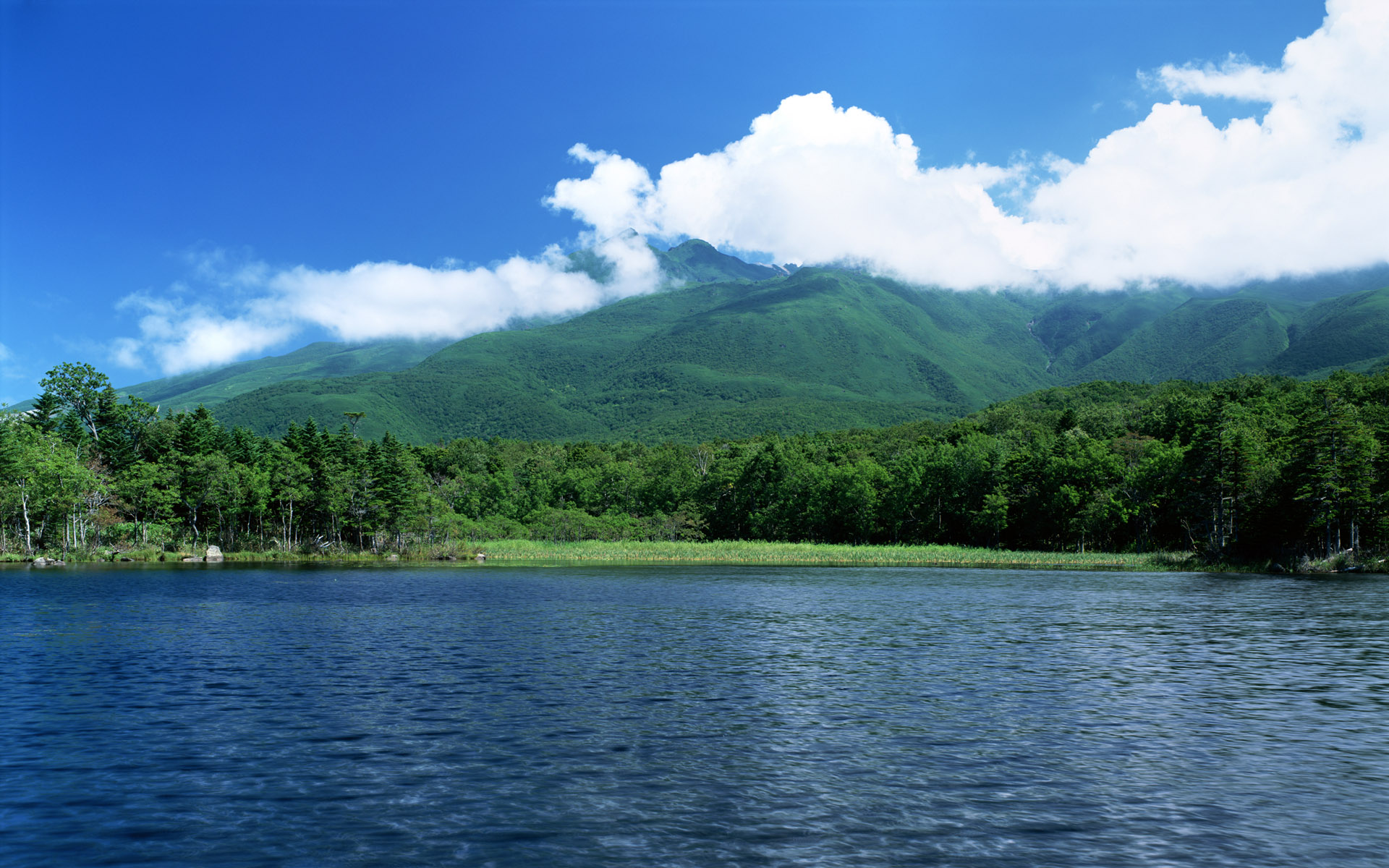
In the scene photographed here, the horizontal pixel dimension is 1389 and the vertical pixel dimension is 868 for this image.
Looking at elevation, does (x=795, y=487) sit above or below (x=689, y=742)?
above

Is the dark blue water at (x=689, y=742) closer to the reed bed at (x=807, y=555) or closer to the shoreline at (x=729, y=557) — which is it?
the shoreline at (x=729, y=557)

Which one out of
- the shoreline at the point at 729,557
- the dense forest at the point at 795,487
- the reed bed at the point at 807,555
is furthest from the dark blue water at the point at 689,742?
the reed bed at the point at 807,555

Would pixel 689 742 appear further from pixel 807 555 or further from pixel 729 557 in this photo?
pixel 729 557

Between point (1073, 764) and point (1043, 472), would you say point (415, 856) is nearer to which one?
point (1073, 764)

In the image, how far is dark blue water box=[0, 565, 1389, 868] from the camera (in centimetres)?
1251

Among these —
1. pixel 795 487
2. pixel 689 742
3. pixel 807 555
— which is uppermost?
pixel 795 487

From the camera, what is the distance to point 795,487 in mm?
137750

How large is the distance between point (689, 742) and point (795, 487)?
12103 cm

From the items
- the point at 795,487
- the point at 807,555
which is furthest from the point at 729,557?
the point at 795,487

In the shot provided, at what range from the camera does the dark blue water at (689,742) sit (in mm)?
12508

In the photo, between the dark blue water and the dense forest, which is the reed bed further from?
the dark blue water

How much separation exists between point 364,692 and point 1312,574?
84149mm

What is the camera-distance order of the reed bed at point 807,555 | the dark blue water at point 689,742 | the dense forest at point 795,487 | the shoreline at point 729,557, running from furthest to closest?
the reed bed at point 807,555 < the shoreline at point 729,557 < the dense forest at point 795,487 < the dark blue water at point 689,742

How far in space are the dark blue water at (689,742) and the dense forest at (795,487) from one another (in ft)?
168
